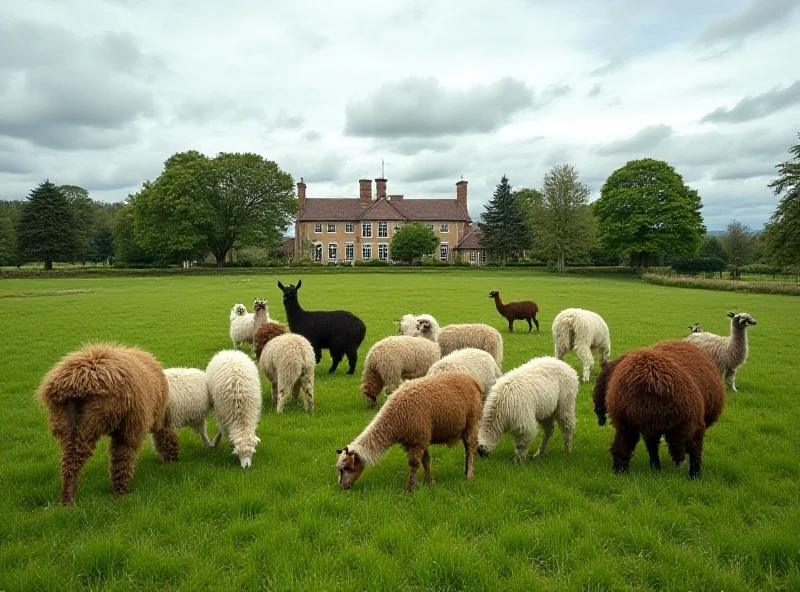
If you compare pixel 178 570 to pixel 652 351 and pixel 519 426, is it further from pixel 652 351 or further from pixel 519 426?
pixel 652 351

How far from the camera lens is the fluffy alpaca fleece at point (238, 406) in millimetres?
6453

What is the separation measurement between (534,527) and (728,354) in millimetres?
7837

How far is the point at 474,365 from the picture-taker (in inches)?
311

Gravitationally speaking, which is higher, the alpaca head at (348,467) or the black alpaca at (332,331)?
the black alpaca at (332,331)

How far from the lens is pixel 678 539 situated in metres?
4.70

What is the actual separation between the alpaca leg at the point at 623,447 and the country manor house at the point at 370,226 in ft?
271

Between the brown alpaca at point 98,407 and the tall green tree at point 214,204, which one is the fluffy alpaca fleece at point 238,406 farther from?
the tall green tree at point 214,204

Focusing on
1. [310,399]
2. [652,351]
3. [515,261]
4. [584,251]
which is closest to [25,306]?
[310,399]

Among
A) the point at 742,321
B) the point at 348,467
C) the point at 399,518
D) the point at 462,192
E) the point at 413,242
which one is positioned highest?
the point at 462,192

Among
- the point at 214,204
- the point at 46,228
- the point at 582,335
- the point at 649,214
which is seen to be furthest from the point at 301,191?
the point at 582,335

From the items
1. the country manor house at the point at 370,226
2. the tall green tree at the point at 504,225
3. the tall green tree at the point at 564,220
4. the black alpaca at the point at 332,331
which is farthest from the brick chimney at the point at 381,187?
the black alpaca at the point at 332,331

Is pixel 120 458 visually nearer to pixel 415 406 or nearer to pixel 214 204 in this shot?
pixel 415 406

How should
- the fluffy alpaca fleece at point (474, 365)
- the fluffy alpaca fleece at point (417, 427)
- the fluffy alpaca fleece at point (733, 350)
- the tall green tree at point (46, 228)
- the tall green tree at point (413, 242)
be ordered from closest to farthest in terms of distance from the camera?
1. the fluffy alpaca fleece at point (417, 427)
2. the fluffy alpaca fleece at point (474, 365)
3. the fluffy alpaca fleece at point (733, 350)
4. the tall green tree at point (46, 228)
5. the tall green tree at point (413, 242)

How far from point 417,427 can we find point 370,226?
86.4 m
